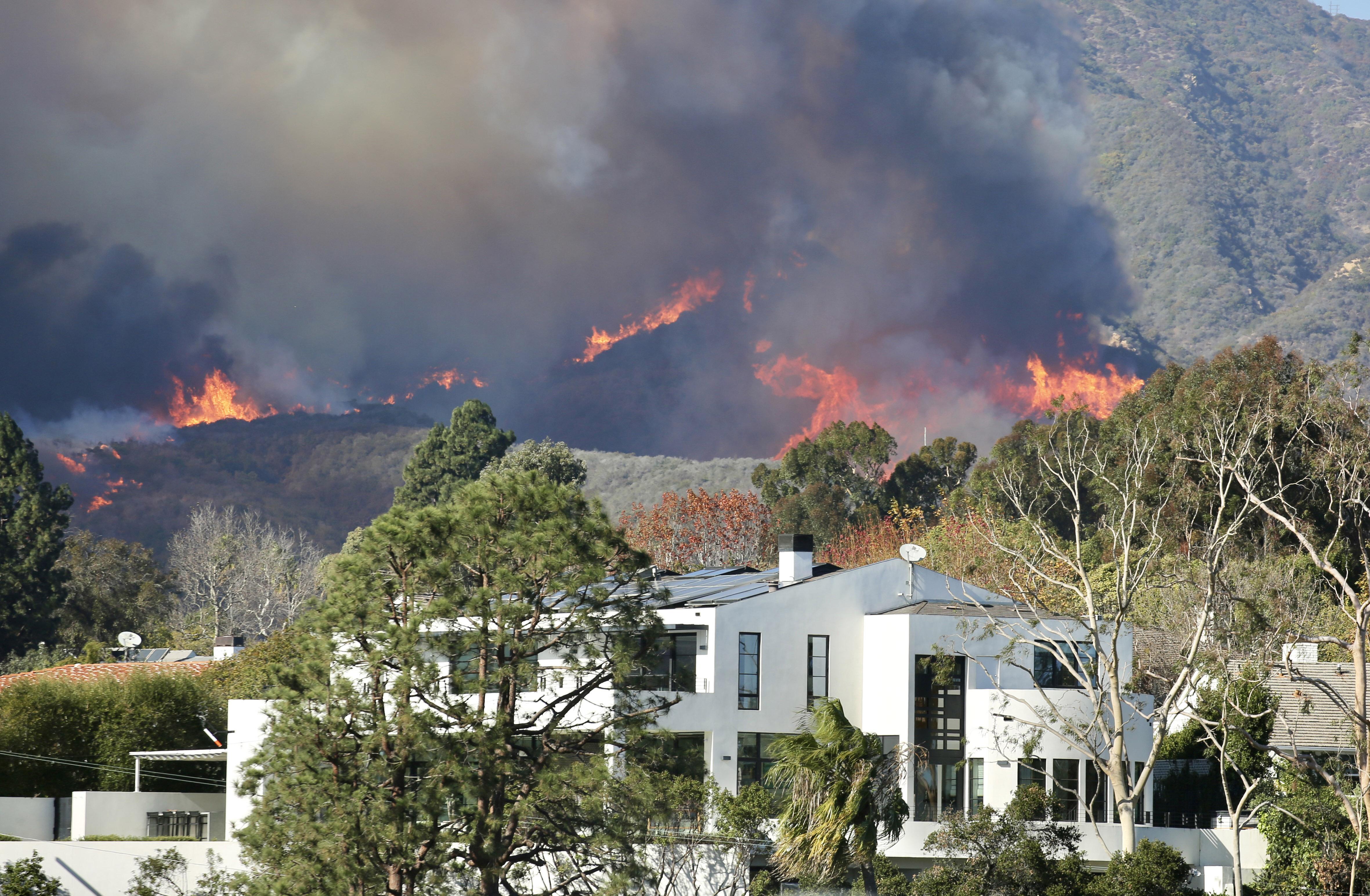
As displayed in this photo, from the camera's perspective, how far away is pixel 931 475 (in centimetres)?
10044

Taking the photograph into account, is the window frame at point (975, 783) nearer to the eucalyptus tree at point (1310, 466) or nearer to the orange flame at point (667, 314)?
the eucalyptus tree at point (1310, 466)

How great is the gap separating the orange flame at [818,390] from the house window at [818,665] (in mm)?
95401

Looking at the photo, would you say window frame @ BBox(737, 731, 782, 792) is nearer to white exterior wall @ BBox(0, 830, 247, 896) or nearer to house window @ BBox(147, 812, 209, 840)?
white exterior wall @ BBox(0, 830, 247, 896)

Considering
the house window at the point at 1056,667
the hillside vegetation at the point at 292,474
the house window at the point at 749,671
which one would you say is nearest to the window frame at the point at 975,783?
the house window at the point at 1056,667

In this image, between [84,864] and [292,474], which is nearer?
[84,864]

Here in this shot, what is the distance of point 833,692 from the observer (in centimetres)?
3738

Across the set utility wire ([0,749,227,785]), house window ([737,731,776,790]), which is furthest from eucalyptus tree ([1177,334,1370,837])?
utility wire ([0,749,227,785])

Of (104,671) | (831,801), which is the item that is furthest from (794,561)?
(104,671)

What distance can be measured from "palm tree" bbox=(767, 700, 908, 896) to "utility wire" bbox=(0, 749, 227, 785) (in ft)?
66.3

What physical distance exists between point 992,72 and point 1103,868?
450 feet

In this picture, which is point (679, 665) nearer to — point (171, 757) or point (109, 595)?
point (171, 757)

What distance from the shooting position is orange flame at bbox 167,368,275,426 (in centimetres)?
14725

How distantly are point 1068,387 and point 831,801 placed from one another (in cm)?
11224

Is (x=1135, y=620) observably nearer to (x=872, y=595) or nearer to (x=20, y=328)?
(x=872, y=595)
